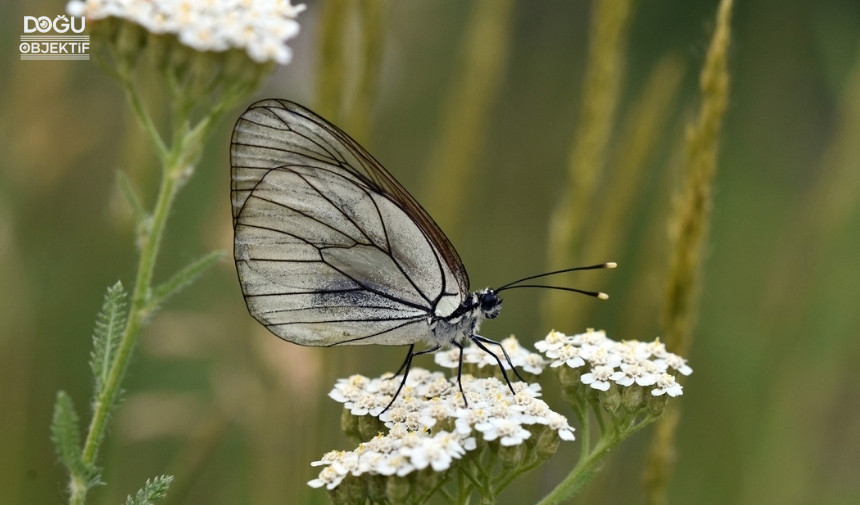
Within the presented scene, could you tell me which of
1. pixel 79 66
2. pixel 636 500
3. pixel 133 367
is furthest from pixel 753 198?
pixel 79 66

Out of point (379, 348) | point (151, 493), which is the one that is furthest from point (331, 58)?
point (151, 493)

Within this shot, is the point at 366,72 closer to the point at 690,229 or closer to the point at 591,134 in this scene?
the point at 591,134

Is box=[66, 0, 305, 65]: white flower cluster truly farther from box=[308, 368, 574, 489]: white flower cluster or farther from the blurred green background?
the blurred green background

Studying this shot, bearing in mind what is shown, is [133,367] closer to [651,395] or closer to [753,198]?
[651,395]

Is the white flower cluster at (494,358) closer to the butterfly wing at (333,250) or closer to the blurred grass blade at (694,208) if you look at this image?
the butterfly wing at (333,250)

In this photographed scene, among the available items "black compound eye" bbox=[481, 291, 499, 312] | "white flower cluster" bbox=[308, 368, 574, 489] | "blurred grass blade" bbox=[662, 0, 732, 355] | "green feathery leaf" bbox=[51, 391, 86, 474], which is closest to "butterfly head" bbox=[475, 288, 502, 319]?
"black compound eye" bbox=[481, 291, 499, 312]

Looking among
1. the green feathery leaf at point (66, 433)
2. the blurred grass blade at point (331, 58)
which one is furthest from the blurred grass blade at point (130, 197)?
the blurred grass blade at point (331, 58)
